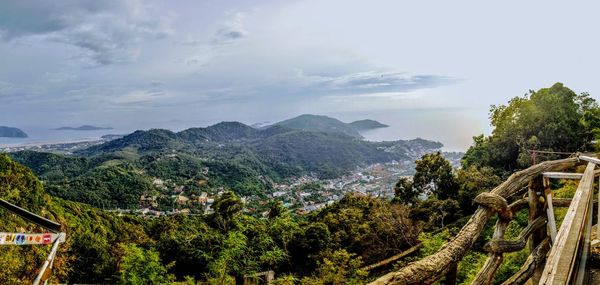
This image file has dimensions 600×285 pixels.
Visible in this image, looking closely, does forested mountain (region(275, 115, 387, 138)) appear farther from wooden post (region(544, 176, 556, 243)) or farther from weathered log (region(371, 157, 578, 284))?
weathered log (region(371, 157, 578, 284))

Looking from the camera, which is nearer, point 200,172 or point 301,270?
point 301,270

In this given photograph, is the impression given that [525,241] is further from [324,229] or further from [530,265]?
[324,229]

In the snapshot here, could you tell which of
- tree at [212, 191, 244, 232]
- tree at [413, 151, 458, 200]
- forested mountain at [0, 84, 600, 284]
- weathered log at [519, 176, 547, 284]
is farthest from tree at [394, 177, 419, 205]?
weathered log at [519, 176, 547, 284]

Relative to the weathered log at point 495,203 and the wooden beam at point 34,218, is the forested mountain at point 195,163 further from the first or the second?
the weathered log at point 495,203

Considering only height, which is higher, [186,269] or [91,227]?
[186,269]

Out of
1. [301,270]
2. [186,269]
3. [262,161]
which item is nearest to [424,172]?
[301,270]

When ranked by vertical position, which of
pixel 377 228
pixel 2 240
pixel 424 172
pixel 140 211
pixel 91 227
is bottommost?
pixel 140 211

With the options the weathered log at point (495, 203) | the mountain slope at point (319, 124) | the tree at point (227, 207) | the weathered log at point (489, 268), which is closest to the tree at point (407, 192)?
the tree at point (227, 207)

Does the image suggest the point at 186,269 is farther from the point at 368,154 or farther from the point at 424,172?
the point at 368,154

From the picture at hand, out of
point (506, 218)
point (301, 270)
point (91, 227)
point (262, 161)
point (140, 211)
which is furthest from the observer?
point (262, 161)
